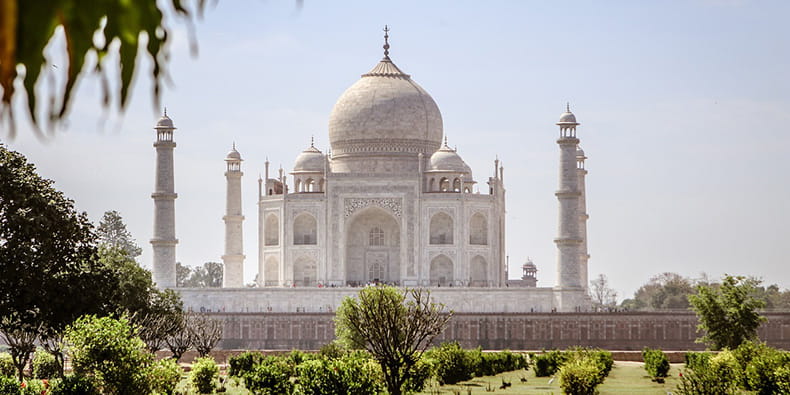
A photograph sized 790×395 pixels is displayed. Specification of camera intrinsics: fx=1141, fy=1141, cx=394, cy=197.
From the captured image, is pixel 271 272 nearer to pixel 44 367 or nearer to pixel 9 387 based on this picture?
pixel 44 367

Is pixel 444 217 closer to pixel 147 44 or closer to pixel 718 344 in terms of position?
pixel 718 344

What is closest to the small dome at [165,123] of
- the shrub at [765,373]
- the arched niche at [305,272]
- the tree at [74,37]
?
the arched niche at [305,272]

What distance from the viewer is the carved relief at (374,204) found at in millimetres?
49844

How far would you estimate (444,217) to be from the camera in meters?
50.5

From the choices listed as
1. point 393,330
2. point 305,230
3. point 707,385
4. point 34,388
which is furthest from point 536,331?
point 34,388

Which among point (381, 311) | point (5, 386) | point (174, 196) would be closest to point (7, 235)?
point (5, 386)

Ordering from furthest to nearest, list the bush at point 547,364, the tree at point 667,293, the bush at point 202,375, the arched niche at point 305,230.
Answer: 1. the tree at point 667,293
2. the arched niche at point 305,230
3. the bush at point 547,364
4. the bush at point 202,375

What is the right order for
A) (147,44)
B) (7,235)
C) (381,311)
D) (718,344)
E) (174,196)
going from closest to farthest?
(147,44)
(7,235)
(381,311)
(718,344)
(174,196)

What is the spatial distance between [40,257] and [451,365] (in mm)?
10077

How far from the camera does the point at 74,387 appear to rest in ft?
57.4

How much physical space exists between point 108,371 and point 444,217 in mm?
33427

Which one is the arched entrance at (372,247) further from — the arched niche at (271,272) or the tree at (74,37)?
the tree at (74,37)

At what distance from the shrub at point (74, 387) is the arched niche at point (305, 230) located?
33.3m

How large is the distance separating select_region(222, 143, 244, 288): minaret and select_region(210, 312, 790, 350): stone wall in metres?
8.29
